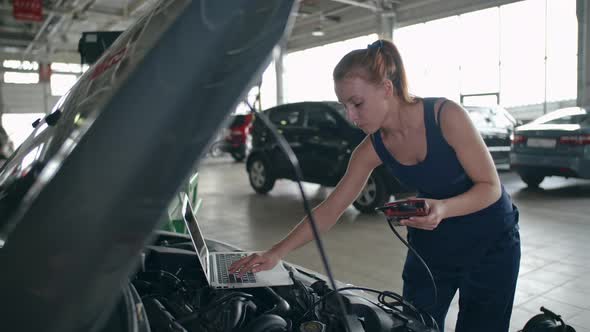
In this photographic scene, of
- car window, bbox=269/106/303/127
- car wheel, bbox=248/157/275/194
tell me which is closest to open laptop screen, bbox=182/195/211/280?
car window, bbox=269/106/303/127

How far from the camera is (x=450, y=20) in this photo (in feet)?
42.0

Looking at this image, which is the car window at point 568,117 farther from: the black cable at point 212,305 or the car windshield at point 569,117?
the black cable at point 212,305

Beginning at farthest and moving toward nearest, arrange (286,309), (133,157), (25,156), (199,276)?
(199,276) → (286,309) → (25,156) → (133,157)

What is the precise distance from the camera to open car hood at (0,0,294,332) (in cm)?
53

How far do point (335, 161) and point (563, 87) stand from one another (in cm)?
799

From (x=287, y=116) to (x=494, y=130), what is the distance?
3740mm

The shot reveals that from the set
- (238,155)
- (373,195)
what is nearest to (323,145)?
(373,195)

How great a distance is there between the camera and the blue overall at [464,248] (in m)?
1.49

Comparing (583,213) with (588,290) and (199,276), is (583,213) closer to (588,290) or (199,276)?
(588,290)

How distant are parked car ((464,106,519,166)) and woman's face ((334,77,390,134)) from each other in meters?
7.09

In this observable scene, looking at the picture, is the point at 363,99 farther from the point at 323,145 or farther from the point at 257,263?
the point at 323,145

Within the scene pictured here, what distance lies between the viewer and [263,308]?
1282 mm

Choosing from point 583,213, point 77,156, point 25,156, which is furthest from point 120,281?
point 583,213

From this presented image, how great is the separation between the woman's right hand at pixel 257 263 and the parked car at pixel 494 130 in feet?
23.7
